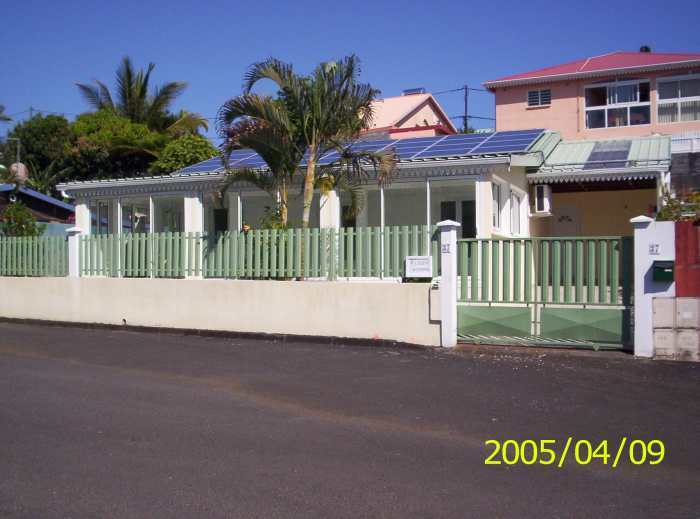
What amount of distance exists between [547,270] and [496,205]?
17.9 feet

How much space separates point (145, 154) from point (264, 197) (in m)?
13.8

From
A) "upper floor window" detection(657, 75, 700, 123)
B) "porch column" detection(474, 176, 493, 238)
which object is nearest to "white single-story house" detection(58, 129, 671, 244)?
"porch column" detection(474, 176, 493, 238)

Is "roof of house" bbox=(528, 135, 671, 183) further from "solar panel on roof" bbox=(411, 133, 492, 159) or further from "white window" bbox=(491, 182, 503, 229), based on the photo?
"white window" bbox=(491, 182, 503, 229)

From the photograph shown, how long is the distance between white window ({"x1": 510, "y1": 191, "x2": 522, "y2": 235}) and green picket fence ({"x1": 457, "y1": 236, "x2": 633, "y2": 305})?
6.16m

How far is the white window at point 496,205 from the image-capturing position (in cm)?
1616

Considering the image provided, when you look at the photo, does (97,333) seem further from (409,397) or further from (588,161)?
(588,161)

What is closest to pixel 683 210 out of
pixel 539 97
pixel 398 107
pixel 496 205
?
pixel 496 205

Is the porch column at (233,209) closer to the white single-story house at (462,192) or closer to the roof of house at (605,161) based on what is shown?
the white single-story house at (462,192)

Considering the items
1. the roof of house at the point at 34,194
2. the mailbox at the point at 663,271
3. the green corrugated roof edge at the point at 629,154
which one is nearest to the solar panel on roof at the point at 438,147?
the green corrugated roof edge at the point at 629,154

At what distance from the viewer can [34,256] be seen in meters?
16.2

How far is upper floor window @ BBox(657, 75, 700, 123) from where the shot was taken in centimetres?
2559

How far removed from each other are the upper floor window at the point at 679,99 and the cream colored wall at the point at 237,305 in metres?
18.0

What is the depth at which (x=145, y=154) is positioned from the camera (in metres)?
30.8

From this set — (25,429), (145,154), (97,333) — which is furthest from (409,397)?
(145,154)
